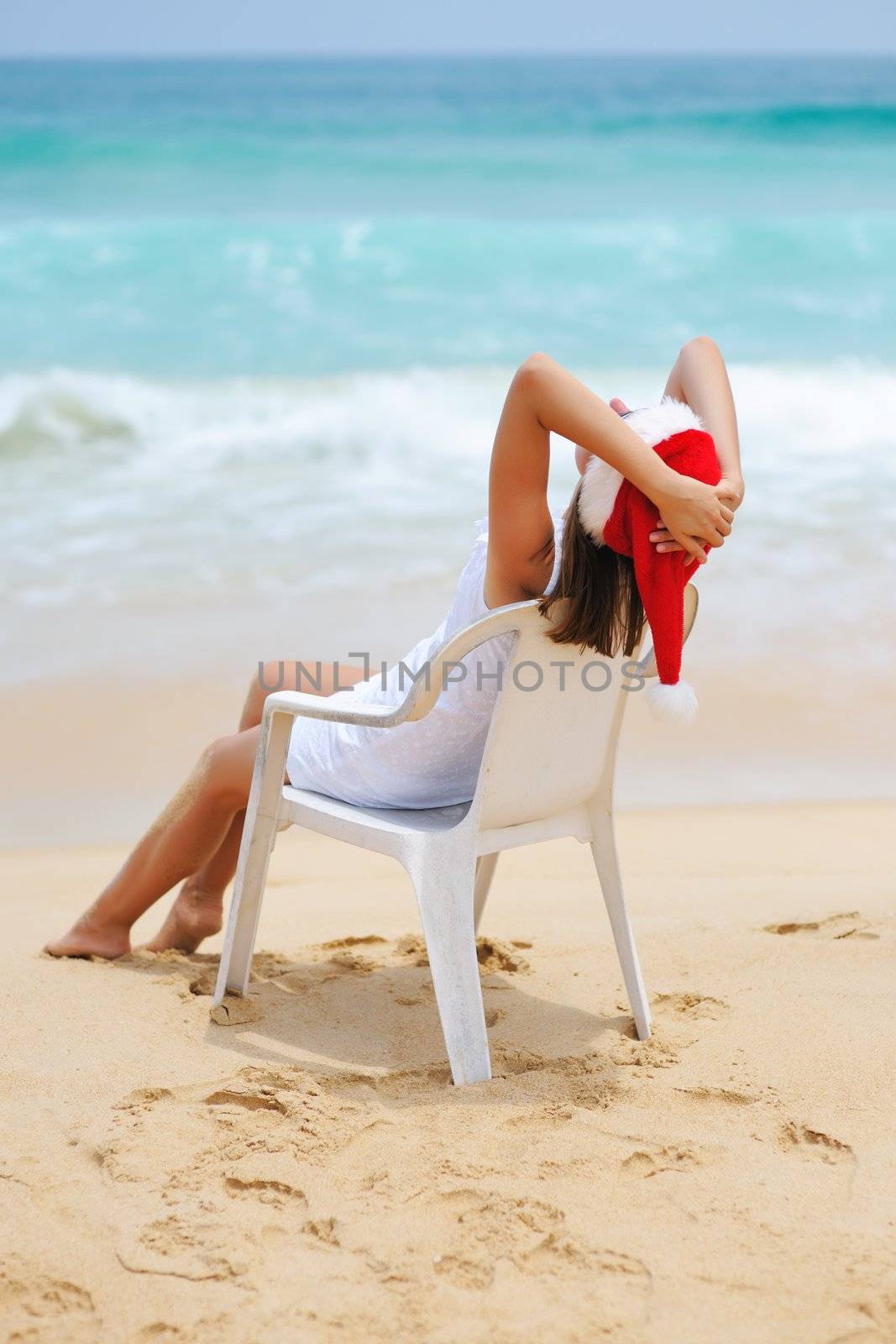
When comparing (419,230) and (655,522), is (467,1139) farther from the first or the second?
(419,230)

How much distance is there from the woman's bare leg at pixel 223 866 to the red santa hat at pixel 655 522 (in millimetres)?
972

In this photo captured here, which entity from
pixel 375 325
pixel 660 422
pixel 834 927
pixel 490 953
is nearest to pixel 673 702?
pixel 660 422

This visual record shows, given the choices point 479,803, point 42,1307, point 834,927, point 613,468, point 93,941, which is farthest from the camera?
point 834,927

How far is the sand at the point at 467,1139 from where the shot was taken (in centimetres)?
160

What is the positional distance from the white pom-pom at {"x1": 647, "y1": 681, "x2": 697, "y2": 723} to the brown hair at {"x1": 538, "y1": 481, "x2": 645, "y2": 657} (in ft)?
0.41

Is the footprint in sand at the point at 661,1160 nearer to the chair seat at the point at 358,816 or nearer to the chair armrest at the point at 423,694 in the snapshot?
the chair seat at the point at 358,816

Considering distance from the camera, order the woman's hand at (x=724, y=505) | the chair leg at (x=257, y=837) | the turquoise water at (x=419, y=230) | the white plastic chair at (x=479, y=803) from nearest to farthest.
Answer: the woman's hand at (x=724, y=505)
the white plastic chair at (x=479, y=803)
the chair leg at (x=257, y=837)
the turquoise water at (x=419, y=230)

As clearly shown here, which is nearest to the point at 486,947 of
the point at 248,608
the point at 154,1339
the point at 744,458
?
the point at 154,1339

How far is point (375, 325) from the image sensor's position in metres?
12.2

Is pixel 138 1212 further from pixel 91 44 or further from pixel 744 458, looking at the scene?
pixel 91 44

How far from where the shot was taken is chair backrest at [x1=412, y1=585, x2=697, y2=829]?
2.07 metres

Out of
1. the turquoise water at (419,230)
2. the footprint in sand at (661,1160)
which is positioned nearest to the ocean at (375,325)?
the turquoise water at (419,230)

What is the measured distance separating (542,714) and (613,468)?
1.43ft

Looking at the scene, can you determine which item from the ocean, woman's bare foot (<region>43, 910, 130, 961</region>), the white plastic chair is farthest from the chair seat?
the ocean
